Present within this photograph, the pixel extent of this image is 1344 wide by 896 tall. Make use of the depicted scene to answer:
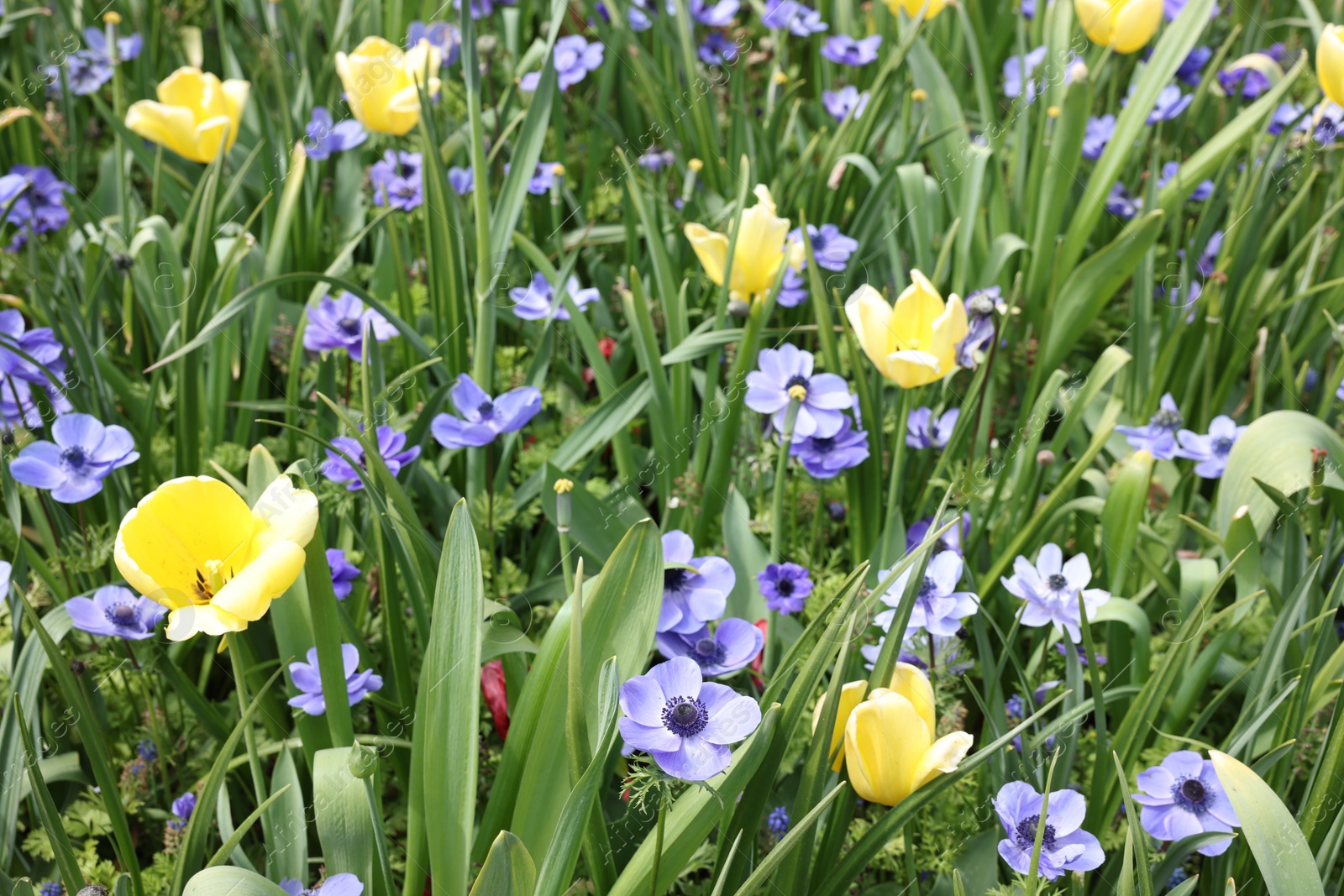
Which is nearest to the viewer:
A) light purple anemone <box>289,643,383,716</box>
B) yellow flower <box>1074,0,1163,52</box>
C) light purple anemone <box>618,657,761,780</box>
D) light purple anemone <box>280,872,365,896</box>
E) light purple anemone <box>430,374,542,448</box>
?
light purple anemone <box>618,657,761,780</box>

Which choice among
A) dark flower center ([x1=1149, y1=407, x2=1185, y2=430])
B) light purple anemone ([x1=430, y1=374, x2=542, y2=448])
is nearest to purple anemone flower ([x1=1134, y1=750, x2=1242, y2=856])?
dark flower center ([x1=1149, y1=407, x2=1185, y2=430])

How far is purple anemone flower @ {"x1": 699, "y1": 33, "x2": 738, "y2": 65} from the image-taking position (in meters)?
2.60

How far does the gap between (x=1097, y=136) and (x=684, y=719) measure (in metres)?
2.13

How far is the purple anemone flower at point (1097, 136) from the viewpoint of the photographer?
2475 millimetres

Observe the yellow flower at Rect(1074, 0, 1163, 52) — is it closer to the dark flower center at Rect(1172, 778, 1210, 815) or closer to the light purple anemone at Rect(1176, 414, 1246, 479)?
the light purple anemone at Rect(1176, 414, 1246, 479)

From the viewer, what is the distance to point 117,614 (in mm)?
1275

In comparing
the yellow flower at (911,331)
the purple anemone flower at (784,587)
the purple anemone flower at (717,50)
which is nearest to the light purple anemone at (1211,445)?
the yellow flower at (911,331)

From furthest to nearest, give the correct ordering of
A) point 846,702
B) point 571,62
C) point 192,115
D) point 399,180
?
point 571,62
point 399,180
point 192,115
point 846,702

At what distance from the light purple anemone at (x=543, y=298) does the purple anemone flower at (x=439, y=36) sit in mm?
806

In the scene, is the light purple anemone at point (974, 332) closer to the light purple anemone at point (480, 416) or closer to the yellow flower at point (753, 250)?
the yellow flower at point (753, 250)

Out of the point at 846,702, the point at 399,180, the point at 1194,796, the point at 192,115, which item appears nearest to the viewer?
the point at 846,702

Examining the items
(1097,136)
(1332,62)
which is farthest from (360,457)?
(1097,136)

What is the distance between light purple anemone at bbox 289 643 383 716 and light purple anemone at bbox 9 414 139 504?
0.38 m

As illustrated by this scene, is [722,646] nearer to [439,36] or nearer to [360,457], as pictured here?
[360,457]
